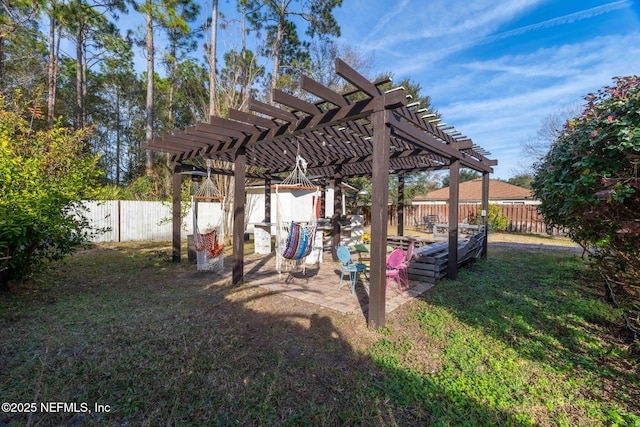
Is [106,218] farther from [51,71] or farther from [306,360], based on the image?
[306,360]

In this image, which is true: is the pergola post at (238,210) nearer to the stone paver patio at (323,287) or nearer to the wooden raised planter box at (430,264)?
the stone paver patio at (323,287)

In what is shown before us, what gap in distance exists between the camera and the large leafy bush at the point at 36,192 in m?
3.41

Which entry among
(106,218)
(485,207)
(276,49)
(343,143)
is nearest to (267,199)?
(343,143)

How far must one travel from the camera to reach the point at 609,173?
219cm

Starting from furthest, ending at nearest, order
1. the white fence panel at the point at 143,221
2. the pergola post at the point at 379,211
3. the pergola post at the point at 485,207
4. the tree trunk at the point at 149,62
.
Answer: the tree trunk at the point at 149,62 → the white fence panel at the point at 143,221 → the pergola post at the point at 485,207 → the pergola post at the point at 379,211

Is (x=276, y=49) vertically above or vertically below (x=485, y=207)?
above

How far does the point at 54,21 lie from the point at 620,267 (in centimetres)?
1990

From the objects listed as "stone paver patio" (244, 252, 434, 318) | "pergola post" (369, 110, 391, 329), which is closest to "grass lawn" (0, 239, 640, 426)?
"stone paver patio" (244, 252, 434, 318)

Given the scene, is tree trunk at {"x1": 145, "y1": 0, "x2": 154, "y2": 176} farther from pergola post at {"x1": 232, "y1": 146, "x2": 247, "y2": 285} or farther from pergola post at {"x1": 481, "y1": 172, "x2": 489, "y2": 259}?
pergola post at {"x1": 481, "y1": 172, "x2": 489, "y2": 259}

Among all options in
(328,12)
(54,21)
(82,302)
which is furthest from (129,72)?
(82,302)

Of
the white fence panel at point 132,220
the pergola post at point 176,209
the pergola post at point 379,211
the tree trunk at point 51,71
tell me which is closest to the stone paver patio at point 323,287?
the pergola post at point 379,211

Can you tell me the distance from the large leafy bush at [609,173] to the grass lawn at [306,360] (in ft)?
3.24

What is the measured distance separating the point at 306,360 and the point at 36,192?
4126 mm

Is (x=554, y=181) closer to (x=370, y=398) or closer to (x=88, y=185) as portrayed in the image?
(x=370, y=398)
